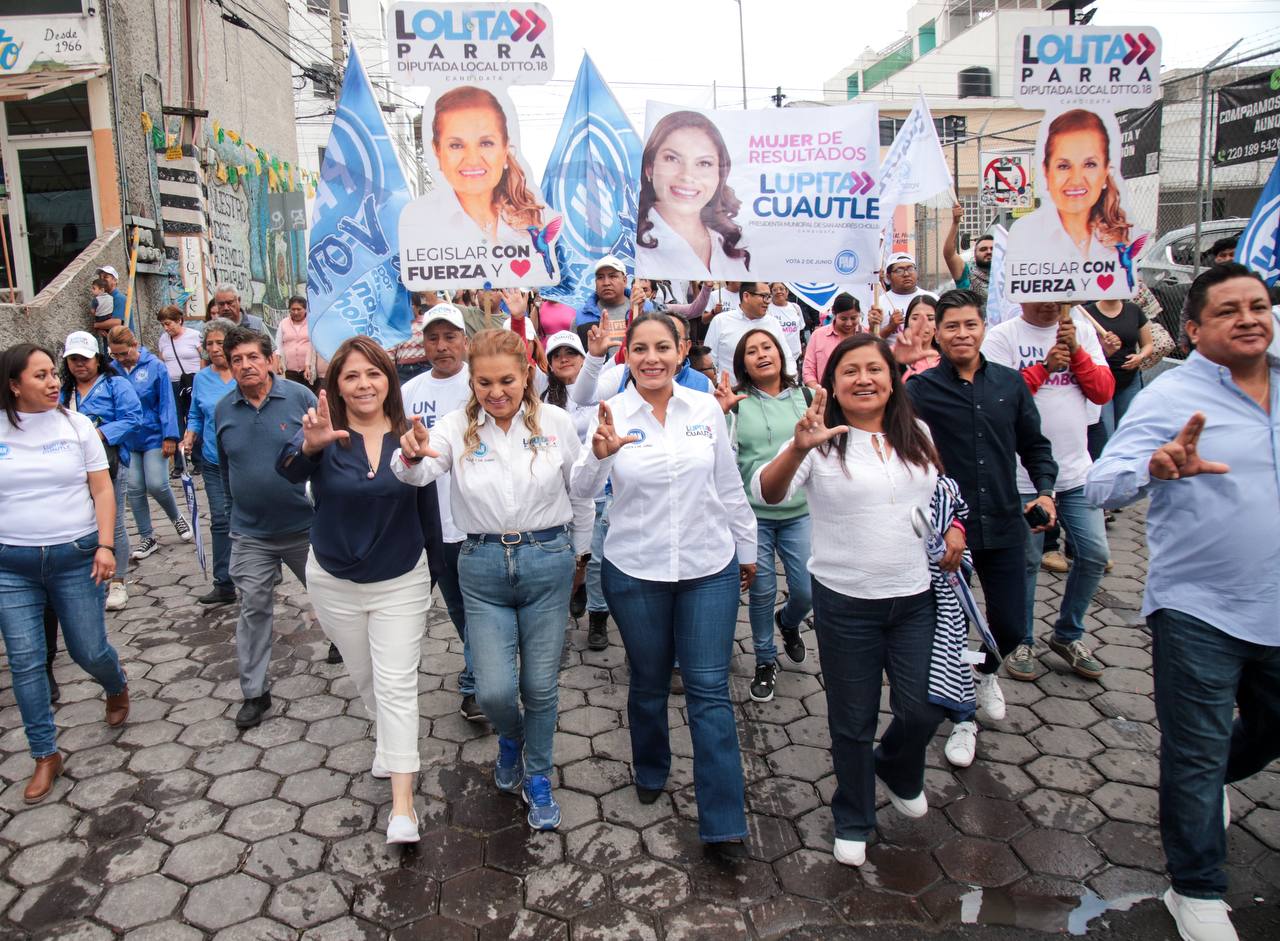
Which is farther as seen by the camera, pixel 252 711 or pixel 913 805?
pixel 252 711

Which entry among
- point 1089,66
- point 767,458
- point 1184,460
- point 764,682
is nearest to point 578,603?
point 764,682

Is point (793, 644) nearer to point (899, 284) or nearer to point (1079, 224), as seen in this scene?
point (1079, 224)

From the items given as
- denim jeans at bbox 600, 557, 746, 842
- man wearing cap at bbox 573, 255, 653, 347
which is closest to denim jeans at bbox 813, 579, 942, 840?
denim jeans at bbox 600, 557, 746, 842

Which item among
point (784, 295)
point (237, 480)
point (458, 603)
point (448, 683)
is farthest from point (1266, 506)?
point (784, 295)

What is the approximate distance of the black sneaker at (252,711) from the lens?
175 inches

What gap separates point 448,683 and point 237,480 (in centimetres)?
158

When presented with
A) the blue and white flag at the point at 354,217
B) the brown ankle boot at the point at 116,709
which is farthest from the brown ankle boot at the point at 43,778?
the blue and white flag at the point at 354,217

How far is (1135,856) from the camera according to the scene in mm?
3268

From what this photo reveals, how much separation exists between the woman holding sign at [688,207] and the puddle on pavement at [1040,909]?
3584 millimetres

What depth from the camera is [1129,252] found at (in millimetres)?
4949

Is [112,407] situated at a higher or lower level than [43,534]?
higher

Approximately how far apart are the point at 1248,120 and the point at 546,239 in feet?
21.8

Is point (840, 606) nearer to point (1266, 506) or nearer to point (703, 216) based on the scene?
point (1266, 506)

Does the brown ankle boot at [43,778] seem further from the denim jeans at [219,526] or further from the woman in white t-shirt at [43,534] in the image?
the denim jeans at [219,526]
